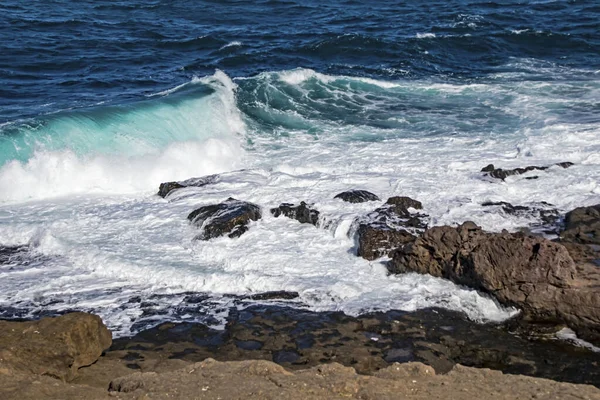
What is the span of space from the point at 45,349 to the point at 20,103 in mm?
14715

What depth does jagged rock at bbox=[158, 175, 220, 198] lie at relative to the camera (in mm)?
15727

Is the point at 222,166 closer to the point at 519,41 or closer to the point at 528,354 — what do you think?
the point at 528,354

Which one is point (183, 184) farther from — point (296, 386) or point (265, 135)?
point (296, 386)

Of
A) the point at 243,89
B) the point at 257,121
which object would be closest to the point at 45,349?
the point at 257,121

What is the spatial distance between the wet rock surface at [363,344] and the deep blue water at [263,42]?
1237 cm

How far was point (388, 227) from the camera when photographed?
12.9m

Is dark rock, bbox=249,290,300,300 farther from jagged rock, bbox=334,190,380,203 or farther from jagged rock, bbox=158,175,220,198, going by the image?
jagged rock, bbox=158,175,220,198

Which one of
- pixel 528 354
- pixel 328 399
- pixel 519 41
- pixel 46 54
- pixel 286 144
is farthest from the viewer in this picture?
pixel 519 41

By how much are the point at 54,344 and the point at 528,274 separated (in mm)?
5753

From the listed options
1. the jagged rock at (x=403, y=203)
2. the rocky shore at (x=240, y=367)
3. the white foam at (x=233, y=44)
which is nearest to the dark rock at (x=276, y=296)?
the rocky shore at (x=240, y=367)

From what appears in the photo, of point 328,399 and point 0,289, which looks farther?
point 0,289

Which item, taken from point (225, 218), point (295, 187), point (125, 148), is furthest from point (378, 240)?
point (125, 148)

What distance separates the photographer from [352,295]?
1112 centimetres

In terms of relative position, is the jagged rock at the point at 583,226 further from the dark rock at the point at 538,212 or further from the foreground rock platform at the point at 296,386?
the foreground rock platform at the point at 296,386
